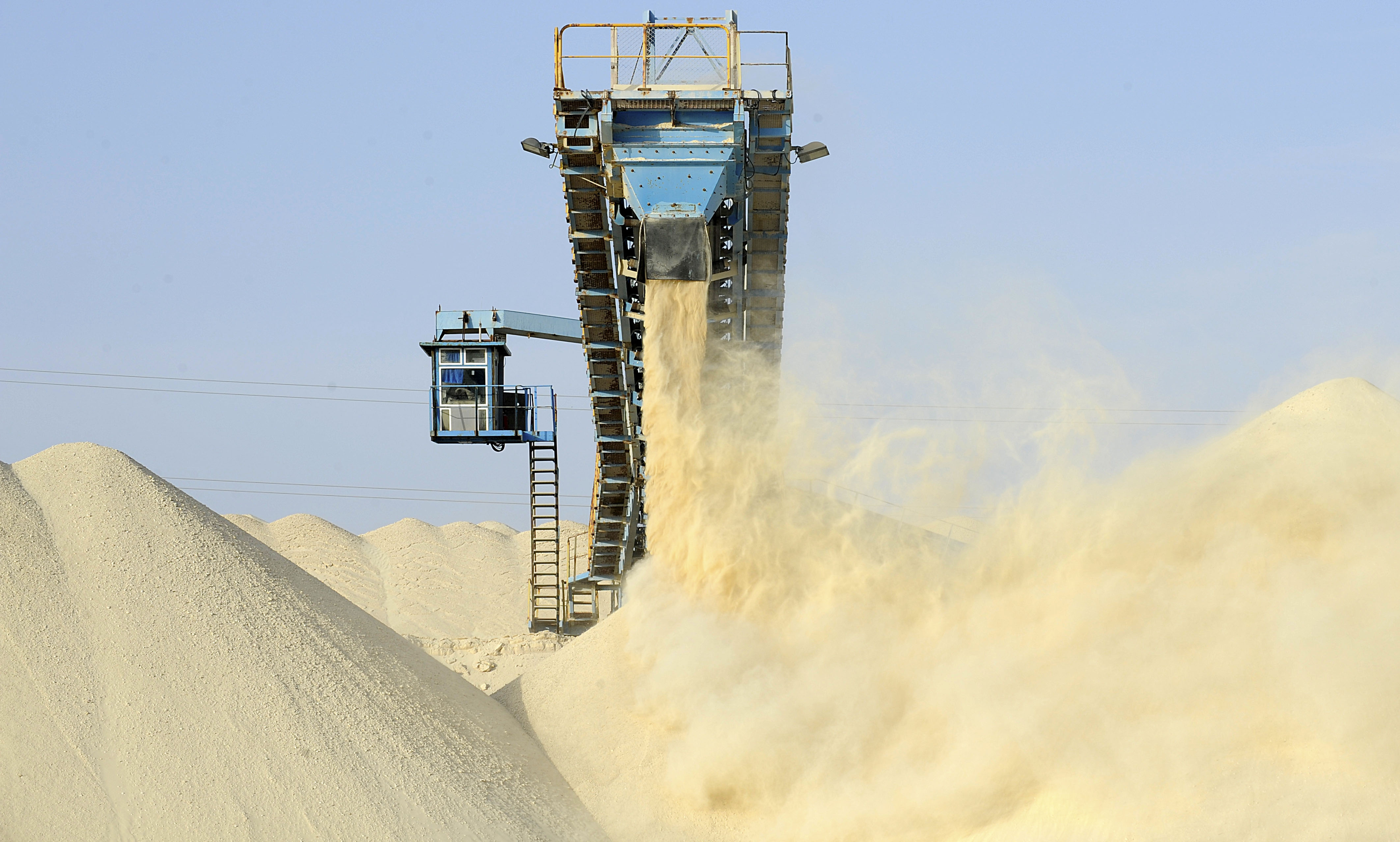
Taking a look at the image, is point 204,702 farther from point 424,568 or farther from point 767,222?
point 424,568

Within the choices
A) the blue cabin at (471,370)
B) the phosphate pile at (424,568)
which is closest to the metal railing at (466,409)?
the blue cabin at (471,370)

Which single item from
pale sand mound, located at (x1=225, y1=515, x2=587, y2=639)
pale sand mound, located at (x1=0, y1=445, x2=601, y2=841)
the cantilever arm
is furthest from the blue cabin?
pale sand mound, located at (x1=225, y1=515, x2=587, y2=639)

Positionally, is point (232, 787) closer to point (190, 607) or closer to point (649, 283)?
point (190, 607)

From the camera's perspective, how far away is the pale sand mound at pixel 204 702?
386 inches

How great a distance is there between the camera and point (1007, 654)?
38.4ft

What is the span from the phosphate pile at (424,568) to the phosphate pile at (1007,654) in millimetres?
16872

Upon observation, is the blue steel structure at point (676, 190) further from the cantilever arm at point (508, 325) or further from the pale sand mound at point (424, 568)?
the pale sand mound at point (424, 568)

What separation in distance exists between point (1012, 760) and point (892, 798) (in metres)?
1.16

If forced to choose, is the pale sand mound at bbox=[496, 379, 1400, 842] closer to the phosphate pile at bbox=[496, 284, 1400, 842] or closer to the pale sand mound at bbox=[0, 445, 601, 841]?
the phosphate pile at bbox=[496, 284, 1400, 842]

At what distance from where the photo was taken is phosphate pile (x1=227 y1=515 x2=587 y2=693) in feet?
111

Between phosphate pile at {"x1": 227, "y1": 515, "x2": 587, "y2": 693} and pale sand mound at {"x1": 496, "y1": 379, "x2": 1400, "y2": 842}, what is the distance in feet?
56.8

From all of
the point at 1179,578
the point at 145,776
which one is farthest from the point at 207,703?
the point at 1179,578

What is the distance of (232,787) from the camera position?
9.91m

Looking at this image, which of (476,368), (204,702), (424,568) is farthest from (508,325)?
(424,568)
